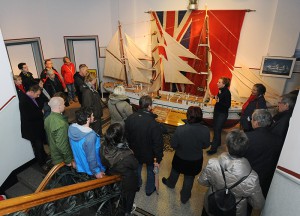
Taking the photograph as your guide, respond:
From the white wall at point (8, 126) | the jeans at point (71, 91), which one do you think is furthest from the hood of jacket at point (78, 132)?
the jeans at point (71, 91)

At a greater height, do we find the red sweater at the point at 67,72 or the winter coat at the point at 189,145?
the red sweater at the point at 67,72

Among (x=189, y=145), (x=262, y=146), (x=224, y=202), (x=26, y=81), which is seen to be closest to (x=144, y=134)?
(x=189, y=145)

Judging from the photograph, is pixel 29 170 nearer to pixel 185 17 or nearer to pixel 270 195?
pixel 270 195

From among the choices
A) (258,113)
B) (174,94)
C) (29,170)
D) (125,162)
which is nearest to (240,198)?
(258,113)

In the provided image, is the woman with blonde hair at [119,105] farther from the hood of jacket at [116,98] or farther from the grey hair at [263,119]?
the grey hair at [263,119]

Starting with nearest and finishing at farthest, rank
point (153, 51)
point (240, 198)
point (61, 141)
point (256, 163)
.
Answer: point (240, 198) → point (256, 163) → point (61, 141) → point (153, 51)

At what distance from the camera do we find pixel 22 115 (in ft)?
10.6

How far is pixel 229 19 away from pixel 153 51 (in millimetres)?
2263

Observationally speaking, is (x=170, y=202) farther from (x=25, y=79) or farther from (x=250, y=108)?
(x=25, y=79)

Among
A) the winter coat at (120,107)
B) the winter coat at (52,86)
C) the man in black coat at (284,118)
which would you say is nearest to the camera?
the man in black coat at (284,118)

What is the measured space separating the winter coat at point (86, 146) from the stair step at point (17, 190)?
1.36 meters

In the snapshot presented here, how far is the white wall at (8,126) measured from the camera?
115 inches

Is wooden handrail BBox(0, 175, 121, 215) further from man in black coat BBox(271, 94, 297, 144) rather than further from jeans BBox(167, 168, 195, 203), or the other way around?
man in black coat BBox(271, 94, 297, 144)

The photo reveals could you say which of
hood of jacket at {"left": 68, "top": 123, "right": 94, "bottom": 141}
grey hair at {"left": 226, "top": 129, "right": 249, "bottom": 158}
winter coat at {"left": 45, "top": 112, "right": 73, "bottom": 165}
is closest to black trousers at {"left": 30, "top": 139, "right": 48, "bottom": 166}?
winter coat at {"left": 45, "top": 112, "right": 73, "bottom": 165}
